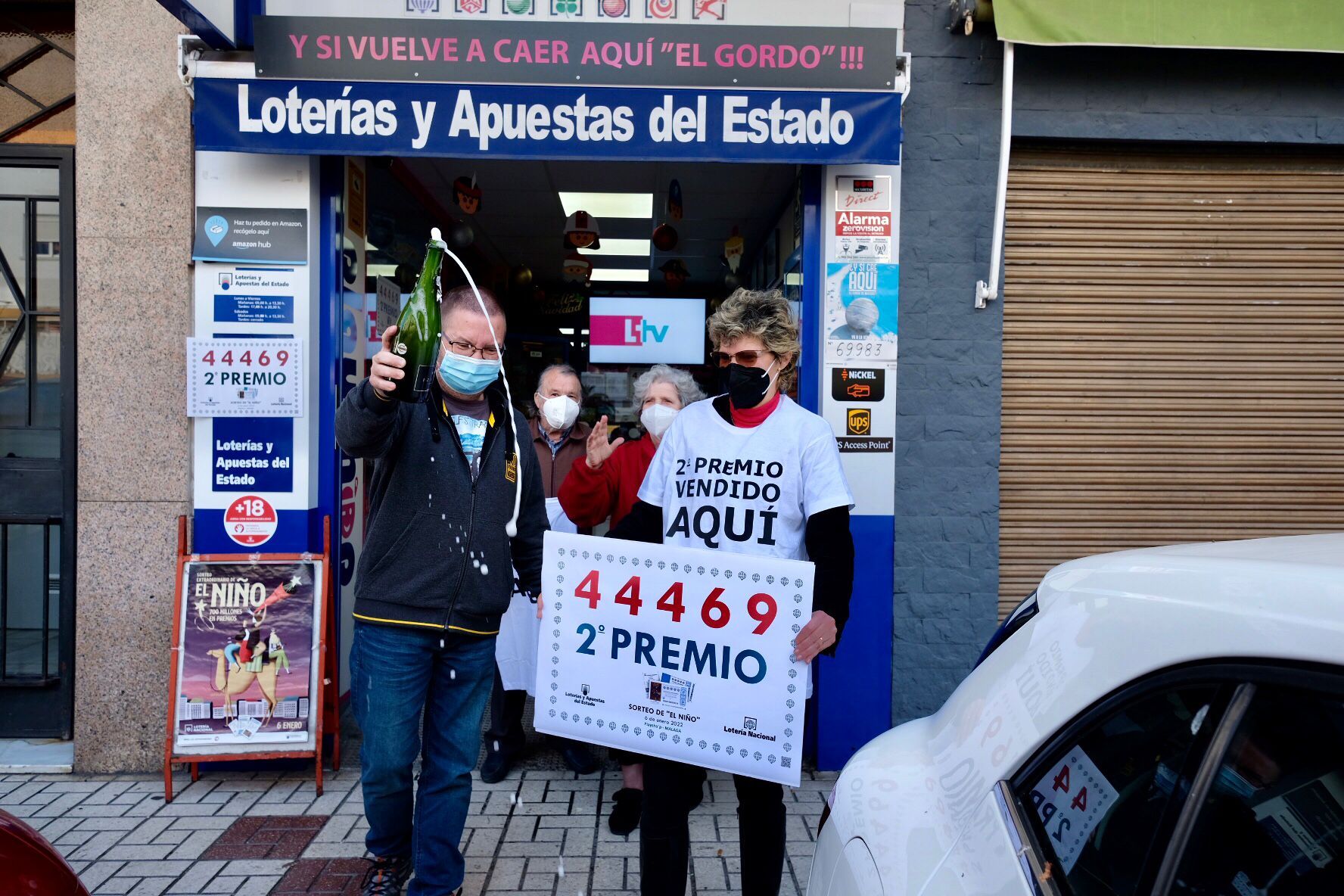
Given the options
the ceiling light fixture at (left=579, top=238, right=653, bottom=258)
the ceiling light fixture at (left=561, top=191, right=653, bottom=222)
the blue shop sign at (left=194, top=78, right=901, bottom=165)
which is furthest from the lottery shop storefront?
the ceiling light fixture at (left=579, top=238, right=653, bottom=258)

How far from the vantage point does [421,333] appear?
98.0 inches

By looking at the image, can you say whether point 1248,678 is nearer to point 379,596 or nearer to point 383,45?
point 379,596

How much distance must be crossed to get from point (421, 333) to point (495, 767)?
2.72 metres

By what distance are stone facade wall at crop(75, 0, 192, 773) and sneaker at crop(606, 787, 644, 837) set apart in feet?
7.82

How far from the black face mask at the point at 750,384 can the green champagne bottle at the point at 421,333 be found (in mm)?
947

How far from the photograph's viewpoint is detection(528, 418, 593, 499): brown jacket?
4.50 m

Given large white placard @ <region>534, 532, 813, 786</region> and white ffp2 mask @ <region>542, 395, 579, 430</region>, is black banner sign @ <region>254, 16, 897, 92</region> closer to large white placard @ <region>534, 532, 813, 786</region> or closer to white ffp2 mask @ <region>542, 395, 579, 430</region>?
white ffp2 mask @ <region>542, 395, 579, 430</region>

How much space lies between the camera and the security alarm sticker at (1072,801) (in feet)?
4.18

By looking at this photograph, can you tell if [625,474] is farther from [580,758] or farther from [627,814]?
[580,758]

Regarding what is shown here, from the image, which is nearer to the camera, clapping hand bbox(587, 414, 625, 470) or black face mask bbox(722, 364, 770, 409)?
black face mask bbox(722, 364, 770, 409)

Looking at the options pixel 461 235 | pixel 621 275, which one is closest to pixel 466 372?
pixel 461 235

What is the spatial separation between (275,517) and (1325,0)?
5.81 metres

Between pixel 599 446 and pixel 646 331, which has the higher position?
pixel 646 331

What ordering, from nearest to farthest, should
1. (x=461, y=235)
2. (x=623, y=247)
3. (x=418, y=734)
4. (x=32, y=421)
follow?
(x=418, y=734) < (x=32, y=421) < (x=461, y=235) < (x=623, y=247)
